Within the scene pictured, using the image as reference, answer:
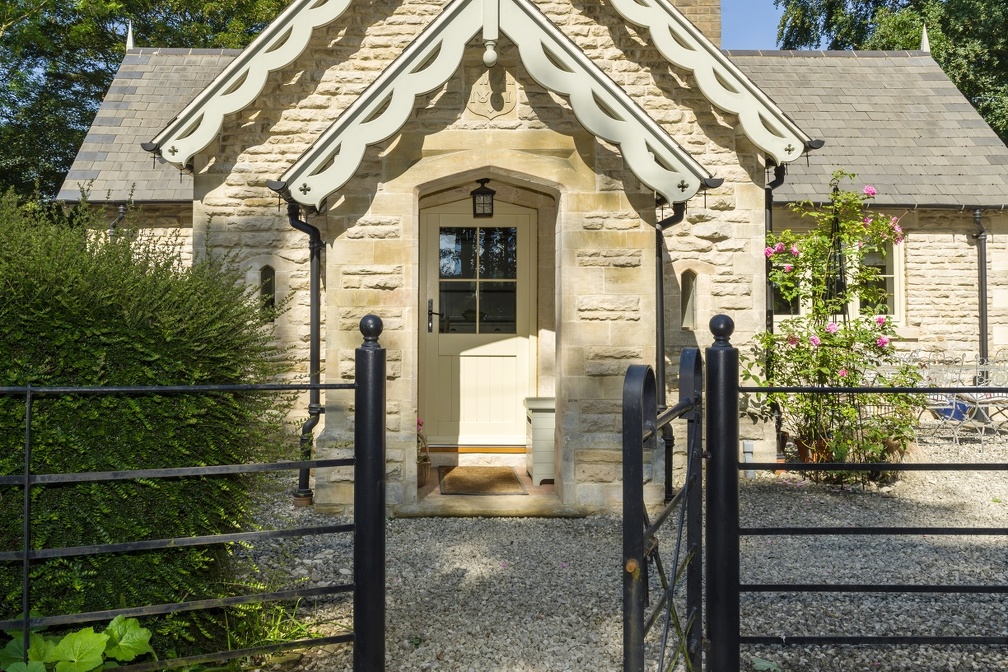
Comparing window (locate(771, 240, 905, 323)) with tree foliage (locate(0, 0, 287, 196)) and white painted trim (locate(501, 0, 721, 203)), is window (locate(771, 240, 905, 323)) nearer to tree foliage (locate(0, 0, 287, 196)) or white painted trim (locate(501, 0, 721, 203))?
white painted trim (locate(501, 0, 721, 203))

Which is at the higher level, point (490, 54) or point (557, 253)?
point (490, 54)

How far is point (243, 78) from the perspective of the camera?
24.5ft

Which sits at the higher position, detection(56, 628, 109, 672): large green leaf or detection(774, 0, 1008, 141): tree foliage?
detection(774, 0, 1008, 141): tree foliage

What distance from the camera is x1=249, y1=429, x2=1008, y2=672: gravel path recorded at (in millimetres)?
3781

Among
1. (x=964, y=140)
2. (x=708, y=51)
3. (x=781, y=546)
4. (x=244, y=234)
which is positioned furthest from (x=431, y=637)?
(x=964, y=140)

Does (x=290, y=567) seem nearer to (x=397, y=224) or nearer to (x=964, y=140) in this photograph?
(x=397, y=224)

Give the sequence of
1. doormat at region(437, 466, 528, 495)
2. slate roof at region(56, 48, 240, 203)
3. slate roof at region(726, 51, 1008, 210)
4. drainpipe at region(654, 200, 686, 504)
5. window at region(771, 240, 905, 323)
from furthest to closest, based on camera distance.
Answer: window at region(771, 240, 905, 323) → slate roof at region(726, 51, 1008, 210) → slate roof at region(56, 48, 240, 203) → doormat at region(437, 466, 528, 495) → drainpipe at region(654, 200, 686, 504)

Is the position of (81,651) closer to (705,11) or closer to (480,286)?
(480,286)

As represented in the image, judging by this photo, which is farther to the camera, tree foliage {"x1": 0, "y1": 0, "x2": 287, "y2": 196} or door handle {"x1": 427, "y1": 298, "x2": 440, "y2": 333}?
tree foliage {"x1": 0, "y1": 0, "x2": 287, "y2": 196}

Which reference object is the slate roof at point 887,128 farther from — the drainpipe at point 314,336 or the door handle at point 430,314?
the drainpipe at point 314,336

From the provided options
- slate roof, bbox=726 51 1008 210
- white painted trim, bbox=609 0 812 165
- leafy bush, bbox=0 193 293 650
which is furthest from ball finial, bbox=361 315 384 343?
slate roof, bbox=726 51 1008 210

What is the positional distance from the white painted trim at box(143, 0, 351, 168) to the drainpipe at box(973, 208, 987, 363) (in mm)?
9754

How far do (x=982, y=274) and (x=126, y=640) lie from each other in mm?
12515

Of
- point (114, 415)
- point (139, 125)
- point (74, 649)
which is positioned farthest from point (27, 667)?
point (139, 125)
